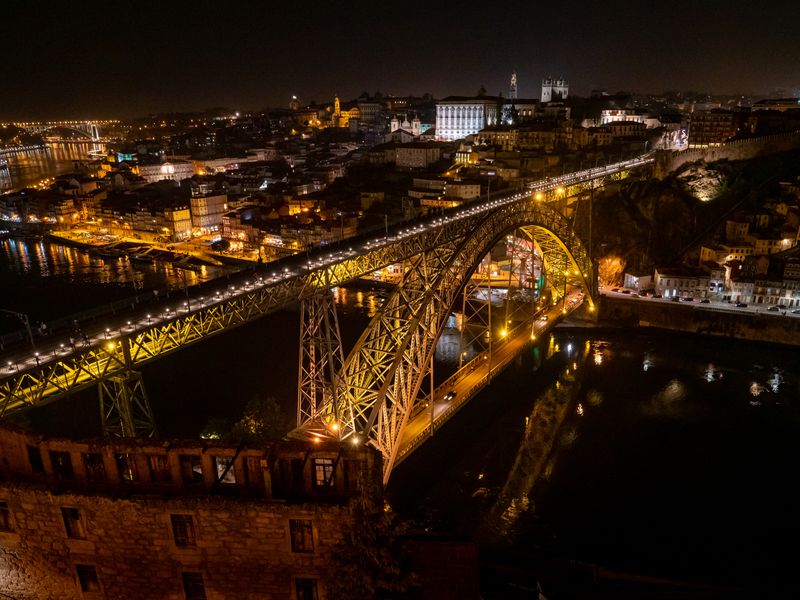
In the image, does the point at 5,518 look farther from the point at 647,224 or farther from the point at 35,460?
the point at 647,224

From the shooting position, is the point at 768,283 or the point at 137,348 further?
the point at 768,283

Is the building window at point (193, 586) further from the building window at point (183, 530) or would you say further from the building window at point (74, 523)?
the building window at point (74, 523)

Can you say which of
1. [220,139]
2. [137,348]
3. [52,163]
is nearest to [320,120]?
[220,139]

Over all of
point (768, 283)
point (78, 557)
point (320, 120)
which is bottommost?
point (768, 283)

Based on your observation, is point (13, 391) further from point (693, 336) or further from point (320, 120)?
point (320, 120)

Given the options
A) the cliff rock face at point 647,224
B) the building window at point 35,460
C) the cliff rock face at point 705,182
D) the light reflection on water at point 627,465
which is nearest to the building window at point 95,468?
the building window at point 35,460

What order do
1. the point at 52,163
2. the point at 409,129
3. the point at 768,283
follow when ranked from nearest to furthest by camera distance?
1. the point at 768,283
2. the point at 409,129
3. the point at 52,163

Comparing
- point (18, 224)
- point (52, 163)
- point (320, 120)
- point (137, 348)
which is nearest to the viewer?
point (137, 348)

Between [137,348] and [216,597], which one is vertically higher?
[137,348]
